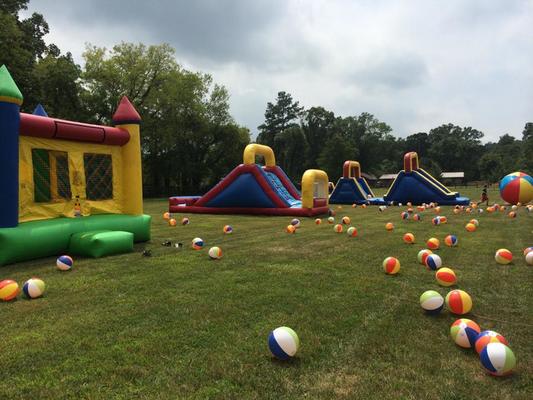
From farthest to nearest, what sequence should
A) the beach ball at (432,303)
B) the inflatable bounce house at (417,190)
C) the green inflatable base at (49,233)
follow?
the inflatable bounce house at (417,190) → the green inflatable base at (49,233) → the beach ball at (432,303)

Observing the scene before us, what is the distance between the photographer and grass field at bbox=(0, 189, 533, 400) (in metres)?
2.99

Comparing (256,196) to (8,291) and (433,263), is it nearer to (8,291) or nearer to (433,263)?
(433,263)

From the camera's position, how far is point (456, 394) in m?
2.85

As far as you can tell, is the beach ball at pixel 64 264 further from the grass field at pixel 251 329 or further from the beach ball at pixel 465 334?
the beach ball at pixel 465 334

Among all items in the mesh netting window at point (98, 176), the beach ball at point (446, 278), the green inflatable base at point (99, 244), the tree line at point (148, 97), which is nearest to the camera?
the beach ball at point (446, 278)

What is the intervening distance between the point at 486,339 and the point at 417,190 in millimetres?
21642

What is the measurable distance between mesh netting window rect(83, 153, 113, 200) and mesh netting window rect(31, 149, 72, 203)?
1.64 ft

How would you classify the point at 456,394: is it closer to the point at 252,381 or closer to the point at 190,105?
the point at 252,381

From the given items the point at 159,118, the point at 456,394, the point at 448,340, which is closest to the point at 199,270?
the point at 448,340

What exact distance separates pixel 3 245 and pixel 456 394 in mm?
7631

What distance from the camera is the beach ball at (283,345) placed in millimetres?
3361

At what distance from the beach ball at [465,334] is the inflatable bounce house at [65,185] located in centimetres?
668

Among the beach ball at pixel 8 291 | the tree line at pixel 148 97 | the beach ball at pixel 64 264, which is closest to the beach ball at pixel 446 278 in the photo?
the beach ball at pixel 8 291

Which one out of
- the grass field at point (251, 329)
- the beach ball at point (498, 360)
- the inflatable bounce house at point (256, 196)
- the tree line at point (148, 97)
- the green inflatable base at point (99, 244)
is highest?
the tree line at point (148, 97)
